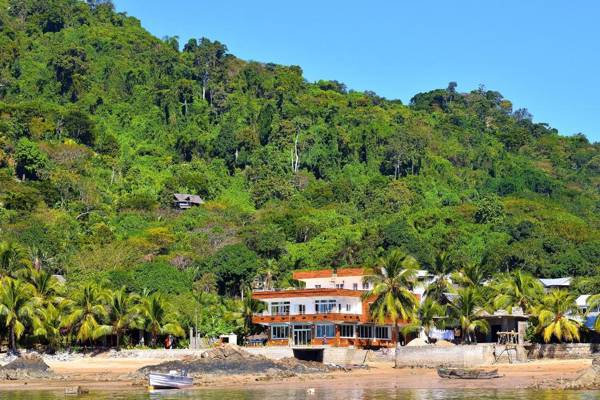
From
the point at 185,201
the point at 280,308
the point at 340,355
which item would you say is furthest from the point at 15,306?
the point at 185,201

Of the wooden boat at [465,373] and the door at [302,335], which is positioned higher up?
the door at [302,335]

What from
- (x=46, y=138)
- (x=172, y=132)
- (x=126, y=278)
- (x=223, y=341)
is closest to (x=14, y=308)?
(x=223, y=341)

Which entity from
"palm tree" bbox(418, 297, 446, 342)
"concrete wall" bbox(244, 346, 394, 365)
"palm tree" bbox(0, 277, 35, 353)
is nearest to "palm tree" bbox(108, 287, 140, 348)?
"palm tree" bbox(0, 277, 35, 353)

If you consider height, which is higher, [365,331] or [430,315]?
[430,315]

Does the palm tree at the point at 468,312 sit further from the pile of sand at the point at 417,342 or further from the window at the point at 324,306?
the window at the point at 324,306

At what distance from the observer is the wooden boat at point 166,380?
2152 inches

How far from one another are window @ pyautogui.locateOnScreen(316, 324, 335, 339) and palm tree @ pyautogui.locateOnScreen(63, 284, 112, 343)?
14671 mm

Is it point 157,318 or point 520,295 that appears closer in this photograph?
point 520,295

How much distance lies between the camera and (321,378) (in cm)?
5997

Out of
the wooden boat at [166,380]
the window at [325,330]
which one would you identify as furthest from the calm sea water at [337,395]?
the window at [325,330]

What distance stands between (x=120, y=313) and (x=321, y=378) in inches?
649

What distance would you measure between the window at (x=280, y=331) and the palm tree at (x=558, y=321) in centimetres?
1862

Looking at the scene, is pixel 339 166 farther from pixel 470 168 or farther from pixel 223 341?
pixel 223 341

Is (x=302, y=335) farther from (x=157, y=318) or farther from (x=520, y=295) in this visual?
(x=520, y=295)
